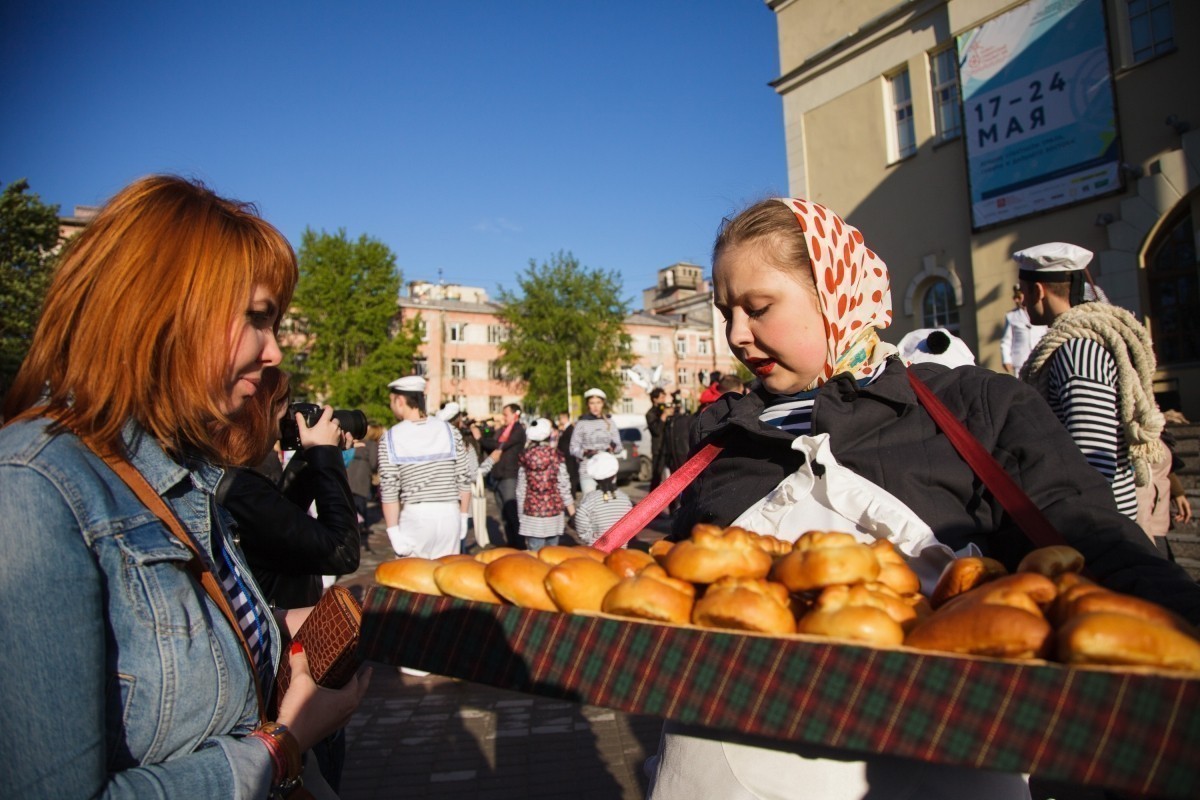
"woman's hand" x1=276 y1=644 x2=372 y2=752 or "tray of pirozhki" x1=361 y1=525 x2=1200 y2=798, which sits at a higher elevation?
"tray of pirozhki" x1=361 y1=525 x2=1200 y2=798

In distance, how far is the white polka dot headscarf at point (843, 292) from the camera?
183cm

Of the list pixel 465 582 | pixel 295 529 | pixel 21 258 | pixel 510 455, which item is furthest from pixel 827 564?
pixel 21 258

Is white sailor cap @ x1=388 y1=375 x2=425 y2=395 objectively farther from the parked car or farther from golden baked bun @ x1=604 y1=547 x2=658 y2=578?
the parked car

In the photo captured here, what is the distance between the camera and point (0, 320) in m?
25.1

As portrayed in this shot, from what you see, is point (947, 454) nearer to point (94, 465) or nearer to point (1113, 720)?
point (1113, 720)

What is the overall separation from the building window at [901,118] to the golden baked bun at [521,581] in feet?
61.3

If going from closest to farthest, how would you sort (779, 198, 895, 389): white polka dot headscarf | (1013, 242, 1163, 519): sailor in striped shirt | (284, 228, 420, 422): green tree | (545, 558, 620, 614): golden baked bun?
(545, 558, 620, 614): golden baked bun → (779, 198, 895, 389): white polka dot headscarf → (1013, 242, 1163, 519): sailor in striped shirt → (284, 228, 420, 422): green tree

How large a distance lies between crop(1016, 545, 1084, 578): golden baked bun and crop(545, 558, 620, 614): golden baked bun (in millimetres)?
658

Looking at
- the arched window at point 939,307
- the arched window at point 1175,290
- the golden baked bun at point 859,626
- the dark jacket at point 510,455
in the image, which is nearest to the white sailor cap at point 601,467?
the dark jacket at point 510,455

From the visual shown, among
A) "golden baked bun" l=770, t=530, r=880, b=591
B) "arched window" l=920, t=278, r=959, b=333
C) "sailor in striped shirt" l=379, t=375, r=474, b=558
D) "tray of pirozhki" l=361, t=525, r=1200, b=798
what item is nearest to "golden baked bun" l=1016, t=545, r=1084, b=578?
"tray of pirozhki" l=361, t=525, r=1200, b=798

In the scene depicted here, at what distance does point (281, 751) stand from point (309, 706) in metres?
0.13

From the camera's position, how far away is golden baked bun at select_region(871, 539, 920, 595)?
49.4 inches

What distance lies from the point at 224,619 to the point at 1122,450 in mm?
3266

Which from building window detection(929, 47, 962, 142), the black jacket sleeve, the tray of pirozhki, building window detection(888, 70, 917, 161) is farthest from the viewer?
building window detection(888, 70, 917, 161)
